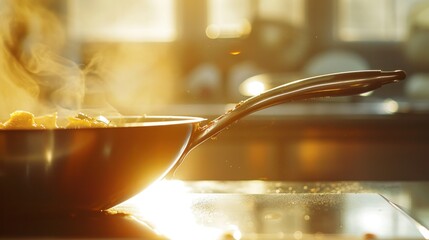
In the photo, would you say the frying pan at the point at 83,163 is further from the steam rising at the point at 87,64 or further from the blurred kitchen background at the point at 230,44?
the blurred kitchen background at the point at 230,44

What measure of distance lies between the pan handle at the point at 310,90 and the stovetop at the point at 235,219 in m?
0.08

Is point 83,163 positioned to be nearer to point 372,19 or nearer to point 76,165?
point 76,165

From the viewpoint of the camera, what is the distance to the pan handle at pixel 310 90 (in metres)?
0.76

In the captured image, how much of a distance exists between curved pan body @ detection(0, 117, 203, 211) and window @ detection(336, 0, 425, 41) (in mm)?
3609

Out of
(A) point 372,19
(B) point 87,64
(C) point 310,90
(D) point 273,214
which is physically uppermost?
(A) point 372,19

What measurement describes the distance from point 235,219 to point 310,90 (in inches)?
7.1

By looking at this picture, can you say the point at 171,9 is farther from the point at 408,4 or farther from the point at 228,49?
the point at 408,4

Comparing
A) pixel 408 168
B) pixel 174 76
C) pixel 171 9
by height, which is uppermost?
pixel 171 9

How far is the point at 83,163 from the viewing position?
0.66 metres

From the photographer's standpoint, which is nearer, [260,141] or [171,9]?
[260,141]

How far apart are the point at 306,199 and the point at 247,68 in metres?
3.31

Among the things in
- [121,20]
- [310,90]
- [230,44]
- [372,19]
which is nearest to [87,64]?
[121,20]

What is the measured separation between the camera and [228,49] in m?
3.62

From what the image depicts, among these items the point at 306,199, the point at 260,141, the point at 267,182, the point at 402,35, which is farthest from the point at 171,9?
the point at 306,199
